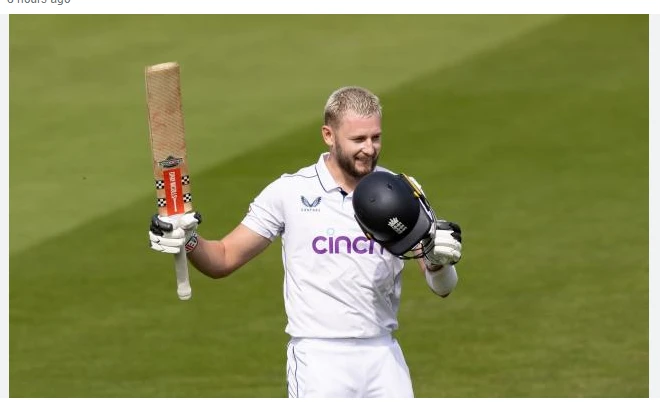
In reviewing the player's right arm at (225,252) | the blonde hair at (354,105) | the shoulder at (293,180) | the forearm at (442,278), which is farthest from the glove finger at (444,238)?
the player's right arm at (225,252)

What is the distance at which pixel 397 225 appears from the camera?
336 inches

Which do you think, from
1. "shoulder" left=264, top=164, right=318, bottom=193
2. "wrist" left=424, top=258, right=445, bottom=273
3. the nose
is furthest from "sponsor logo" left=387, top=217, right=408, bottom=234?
"shoulder" left=264, top=164, right=318, bottom=193

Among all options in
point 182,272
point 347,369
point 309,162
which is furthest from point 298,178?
point 309,162

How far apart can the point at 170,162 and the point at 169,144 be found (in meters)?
0.11

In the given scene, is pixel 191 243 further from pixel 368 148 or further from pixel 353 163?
pixel 368 148

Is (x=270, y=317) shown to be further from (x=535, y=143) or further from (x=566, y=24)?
(x=566, y=24)

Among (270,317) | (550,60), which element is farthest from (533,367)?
(550,60)

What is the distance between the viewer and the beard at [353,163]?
903 centimetres

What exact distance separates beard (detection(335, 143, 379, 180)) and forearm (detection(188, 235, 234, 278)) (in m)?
0.87

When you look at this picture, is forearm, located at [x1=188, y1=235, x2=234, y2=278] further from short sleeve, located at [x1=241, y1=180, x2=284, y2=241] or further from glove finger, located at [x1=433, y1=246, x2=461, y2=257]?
glove finger, located at [x1=433, y1=246, x2=461, y2=257]

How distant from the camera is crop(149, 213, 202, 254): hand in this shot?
29.1 feet

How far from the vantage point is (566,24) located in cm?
2225

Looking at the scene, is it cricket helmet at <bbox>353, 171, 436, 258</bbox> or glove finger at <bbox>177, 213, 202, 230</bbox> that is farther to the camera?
glove finger at <bbox>177, 213, 202, 230</bbox>

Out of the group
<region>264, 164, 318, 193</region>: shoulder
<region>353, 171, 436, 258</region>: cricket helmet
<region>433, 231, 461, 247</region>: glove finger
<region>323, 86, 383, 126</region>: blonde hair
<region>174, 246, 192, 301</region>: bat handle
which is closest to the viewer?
<region>353, 171, 436, 258</region>: cricket helmet
